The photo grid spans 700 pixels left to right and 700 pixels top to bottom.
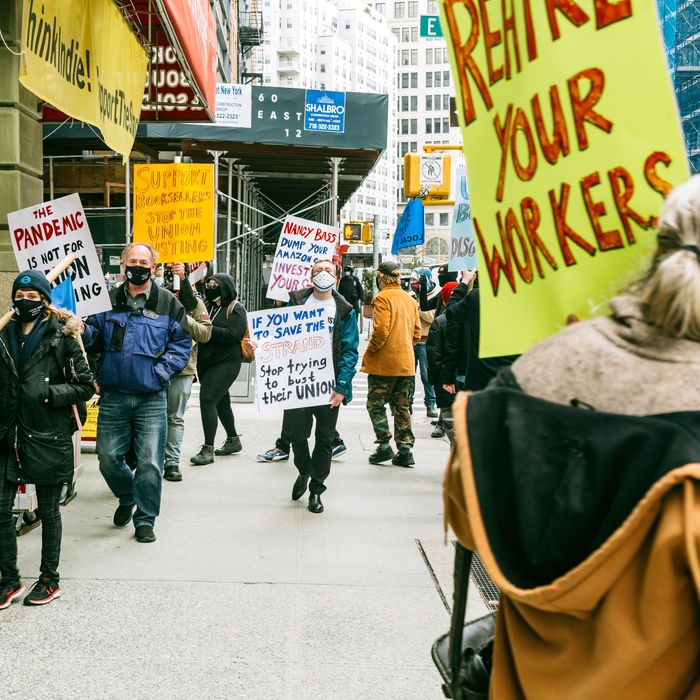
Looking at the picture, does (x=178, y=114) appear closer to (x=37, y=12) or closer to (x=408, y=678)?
(x=37, y=12)

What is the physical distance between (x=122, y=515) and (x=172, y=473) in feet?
5.03

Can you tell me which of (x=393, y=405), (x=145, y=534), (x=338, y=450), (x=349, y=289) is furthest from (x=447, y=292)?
(x=349, y=289)

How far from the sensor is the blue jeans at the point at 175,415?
25.2 feet

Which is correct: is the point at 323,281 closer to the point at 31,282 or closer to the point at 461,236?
the point at 461,236

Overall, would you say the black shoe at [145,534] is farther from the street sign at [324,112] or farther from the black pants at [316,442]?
the street sign at [324,112]

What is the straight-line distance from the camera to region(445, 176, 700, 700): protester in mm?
1455

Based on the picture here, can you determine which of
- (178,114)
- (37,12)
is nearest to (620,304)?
(37,12)

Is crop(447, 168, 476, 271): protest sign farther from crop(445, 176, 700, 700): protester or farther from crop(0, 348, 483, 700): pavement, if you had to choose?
crop(445, 176, 700, 700): protester

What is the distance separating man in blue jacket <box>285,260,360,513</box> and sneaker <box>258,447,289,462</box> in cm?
137

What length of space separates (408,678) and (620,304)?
2667mm

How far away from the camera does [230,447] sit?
28.8ft

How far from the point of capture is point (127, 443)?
19.1 ft

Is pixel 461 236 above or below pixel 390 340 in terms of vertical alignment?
above

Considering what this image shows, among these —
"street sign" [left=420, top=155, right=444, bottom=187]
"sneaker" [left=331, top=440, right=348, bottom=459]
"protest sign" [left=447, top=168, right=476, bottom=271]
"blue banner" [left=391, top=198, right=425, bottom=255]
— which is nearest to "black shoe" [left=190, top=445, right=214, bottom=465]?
"sneaker" [left=331, top=440, right=348, bottom=459]
